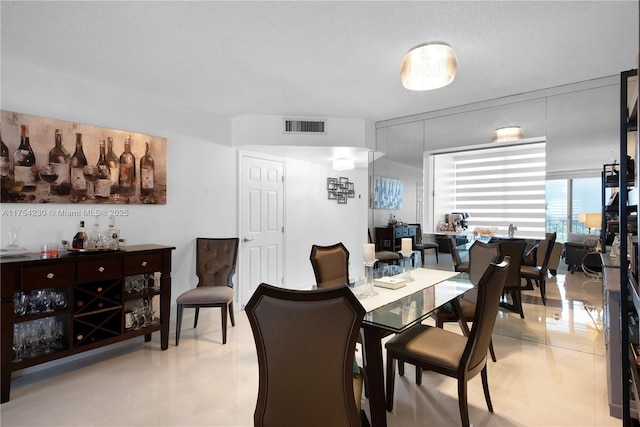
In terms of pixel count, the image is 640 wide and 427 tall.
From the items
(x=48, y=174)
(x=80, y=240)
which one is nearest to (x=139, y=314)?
(x=80, y=240)

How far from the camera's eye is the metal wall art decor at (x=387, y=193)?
15.4ft

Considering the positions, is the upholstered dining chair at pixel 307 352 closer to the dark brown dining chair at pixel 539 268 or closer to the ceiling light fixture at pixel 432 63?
the ceiling light fixture at pixel 432 63

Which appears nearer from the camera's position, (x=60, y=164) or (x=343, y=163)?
(x=60, y=164)

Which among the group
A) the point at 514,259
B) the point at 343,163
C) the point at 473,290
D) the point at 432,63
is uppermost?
the point at 432,63

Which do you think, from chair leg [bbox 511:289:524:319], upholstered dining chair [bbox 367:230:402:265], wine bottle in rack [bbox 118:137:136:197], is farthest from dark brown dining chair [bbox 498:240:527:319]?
wine bottle in rack [bbox 118:137:136:197]

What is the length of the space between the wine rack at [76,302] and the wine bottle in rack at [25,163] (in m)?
0.61

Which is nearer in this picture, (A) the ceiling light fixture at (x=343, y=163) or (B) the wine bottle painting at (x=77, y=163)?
(B) the wine bottle painting at (x=77, y=163)

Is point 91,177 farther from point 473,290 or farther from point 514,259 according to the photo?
point 514,259

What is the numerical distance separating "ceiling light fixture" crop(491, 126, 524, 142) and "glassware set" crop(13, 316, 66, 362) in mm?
4565

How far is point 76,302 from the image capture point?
2.52m

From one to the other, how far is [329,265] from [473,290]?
4.37ft

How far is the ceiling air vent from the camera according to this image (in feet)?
13.3

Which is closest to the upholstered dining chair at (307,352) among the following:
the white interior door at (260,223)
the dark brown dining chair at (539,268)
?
the dark brown dining chair at (539,268)

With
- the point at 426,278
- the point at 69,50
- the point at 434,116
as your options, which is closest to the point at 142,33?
the point at 69,50
